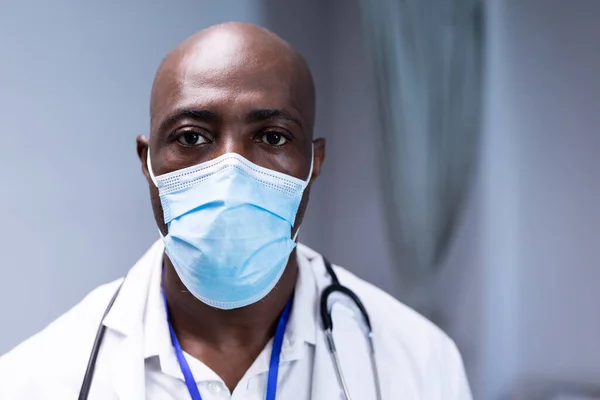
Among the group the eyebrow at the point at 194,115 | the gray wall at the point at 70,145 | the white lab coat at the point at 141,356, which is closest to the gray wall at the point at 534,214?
the white lab coat at the point at 141,356

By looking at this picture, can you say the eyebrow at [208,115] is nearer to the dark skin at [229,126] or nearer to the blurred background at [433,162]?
the dark skin at [229,126]

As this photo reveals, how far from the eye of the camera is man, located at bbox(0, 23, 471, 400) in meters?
0.82

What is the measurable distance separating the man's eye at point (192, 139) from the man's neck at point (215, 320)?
24cm

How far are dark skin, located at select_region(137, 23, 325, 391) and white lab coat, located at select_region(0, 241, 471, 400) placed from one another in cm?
9

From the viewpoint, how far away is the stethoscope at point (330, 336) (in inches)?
34.4

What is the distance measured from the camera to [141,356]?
889 mm

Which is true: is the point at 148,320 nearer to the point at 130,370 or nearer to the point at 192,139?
the point at 130,370

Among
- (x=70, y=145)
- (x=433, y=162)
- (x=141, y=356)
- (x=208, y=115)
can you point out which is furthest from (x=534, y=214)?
(x=70, y=145)

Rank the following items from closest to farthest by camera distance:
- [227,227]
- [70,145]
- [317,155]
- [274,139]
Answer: [227,227], [274,139], [317,155], [70,145]

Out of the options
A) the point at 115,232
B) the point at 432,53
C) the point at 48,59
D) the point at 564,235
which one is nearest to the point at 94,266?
the point at 115,232

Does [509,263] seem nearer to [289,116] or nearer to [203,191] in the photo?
[289,116]

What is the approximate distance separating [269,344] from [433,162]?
22.0 inches

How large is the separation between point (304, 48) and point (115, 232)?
69cm

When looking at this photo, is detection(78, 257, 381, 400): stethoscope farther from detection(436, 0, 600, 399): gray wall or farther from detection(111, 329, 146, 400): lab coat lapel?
detection(436, 0, 600, 399): gray wall
